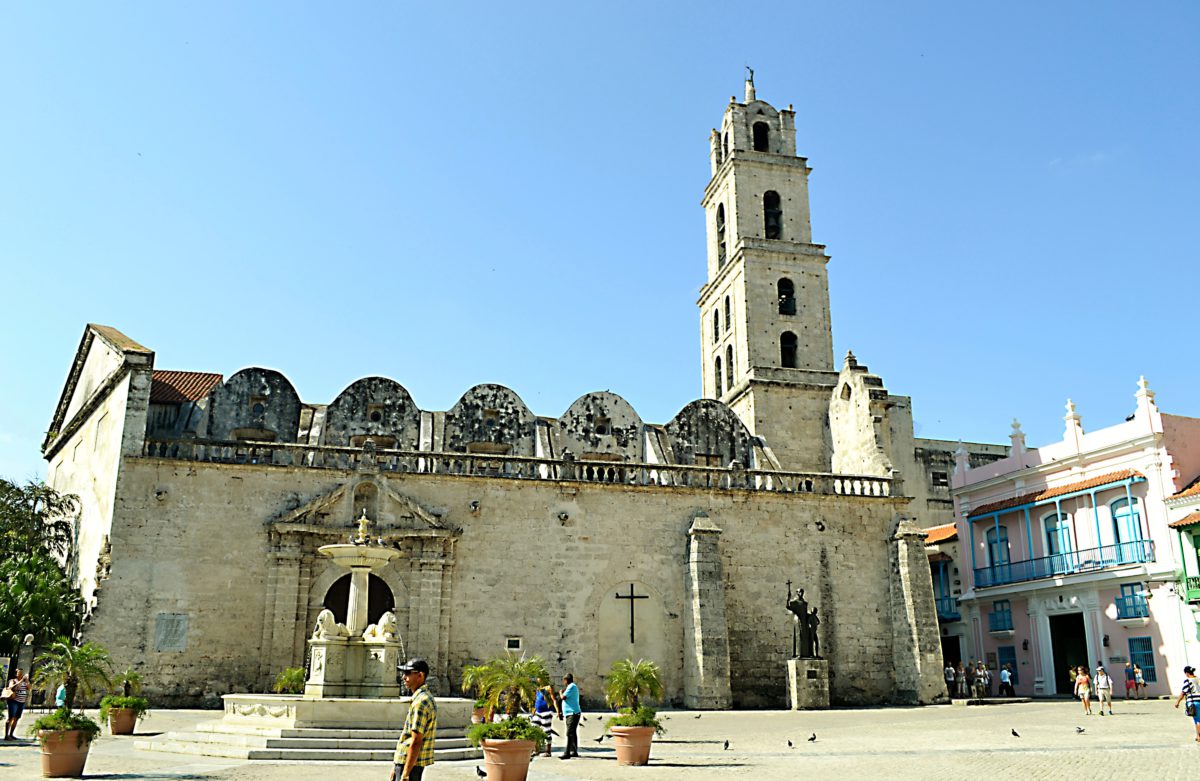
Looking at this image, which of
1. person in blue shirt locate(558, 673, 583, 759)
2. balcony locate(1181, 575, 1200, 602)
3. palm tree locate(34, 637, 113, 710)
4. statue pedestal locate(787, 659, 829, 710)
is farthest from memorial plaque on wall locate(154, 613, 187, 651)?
balcony locate(1181, 575, 1200, 602)

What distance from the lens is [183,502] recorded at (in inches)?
944

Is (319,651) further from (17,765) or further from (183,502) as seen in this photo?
(183,502)

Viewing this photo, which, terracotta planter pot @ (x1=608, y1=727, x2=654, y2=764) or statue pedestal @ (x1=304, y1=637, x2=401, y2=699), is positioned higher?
statue pedestal @ (x1=304, y1=637, x2=401, y2=699)

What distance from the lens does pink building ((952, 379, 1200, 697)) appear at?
27.8 metres

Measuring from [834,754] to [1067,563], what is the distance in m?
19.7

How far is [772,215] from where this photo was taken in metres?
39.6

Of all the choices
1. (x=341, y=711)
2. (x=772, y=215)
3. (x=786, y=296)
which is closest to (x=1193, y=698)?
(x=341, y=711)

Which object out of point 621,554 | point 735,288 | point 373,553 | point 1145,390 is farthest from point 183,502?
point 1145,390

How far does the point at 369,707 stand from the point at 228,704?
9.13 ft

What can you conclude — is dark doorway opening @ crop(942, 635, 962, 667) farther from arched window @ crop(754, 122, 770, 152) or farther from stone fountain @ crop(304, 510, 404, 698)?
stone fountain @ crop(304, 510, 404, 698)

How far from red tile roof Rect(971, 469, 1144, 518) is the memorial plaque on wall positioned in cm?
2535

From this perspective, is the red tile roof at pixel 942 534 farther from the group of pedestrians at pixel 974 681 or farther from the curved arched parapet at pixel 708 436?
the curved arched parapet at pixel 708 436

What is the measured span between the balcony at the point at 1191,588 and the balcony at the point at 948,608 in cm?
946

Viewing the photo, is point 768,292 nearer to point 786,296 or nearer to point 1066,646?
point 786,296
